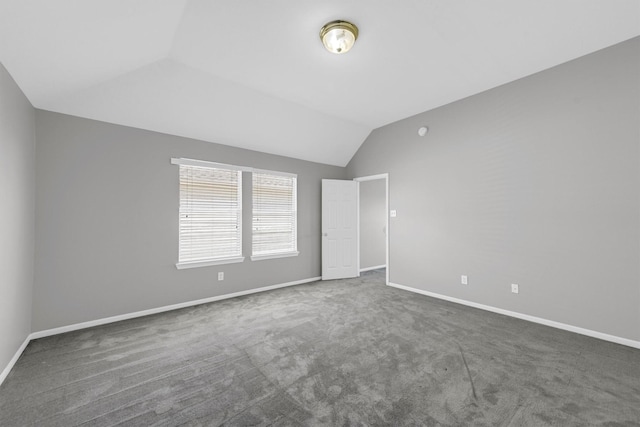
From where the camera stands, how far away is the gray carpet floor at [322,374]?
5.41 feet

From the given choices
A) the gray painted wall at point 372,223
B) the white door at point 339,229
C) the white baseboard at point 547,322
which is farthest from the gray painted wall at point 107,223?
the white baseboard at point 547,322

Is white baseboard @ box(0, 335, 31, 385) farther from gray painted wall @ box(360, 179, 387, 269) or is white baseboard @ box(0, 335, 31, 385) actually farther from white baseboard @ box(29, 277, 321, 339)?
gray painted wall @ box(360, 179, 387, 269)

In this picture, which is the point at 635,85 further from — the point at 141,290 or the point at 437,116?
the point at 141,290

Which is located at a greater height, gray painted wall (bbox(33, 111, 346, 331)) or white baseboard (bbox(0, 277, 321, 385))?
gray painted wall (bbox(33, 111, 346, 331))

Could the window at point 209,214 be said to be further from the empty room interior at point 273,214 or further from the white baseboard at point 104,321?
the white baseboard at point 104,321

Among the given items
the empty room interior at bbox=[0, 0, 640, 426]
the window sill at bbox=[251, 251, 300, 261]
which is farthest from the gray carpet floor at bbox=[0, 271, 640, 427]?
the window sill at bbox=[251, 251, 300, 261]

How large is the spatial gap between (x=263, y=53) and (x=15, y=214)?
2.74 meters

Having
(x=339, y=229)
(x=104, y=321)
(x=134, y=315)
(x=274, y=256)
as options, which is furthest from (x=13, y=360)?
(x=339, y=229)

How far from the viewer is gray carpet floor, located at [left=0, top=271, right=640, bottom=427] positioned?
165 cm

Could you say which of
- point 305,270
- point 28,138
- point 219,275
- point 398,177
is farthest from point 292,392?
point 398,177

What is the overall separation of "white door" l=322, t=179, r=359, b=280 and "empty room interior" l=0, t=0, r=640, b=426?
784 mm

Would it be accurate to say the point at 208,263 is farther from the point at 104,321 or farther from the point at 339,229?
the point at 339,229

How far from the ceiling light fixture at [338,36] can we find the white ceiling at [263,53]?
0.22 ft

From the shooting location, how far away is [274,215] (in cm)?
464
